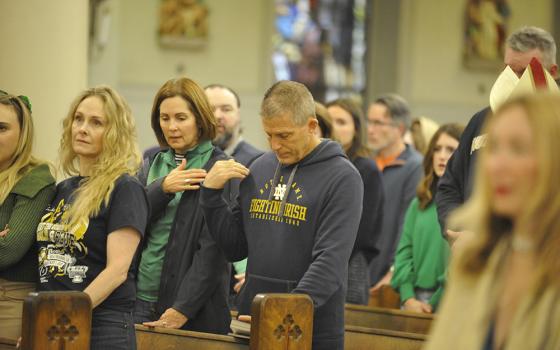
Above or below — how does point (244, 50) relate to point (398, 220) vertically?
above

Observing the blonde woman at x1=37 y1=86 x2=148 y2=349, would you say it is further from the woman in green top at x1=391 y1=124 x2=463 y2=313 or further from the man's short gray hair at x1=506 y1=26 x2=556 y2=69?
the woman in green top at x1=391 y1=124 x2=463 y2=313

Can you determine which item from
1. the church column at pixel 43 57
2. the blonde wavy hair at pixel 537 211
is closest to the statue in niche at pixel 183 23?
the church column at pixel 43 57

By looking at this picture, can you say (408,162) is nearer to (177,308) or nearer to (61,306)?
(177,308)

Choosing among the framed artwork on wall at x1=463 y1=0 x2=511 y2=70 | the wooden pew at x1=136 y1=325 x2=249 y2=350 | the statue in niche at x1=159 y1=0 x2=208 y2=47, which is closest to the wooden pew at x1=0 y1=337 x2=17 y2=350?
the wooden pew at x1=136 y1=325 x2=249 y2=350

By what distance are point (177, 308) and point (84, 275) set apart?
59cm

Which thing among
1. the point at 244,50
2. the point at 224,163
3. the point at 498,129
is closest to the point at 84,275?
the point at 224,163

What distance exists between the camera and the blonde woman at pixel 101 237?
365cm

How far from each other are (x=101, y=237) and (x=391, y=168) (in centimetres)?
346

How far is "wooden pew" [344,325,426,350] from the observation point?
441 centimetres

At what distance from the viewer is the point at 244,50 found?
44.4 feet

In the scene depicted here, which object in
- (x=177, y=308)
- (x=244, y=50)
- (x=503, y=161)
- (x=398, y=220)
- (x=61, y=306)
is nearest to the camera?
(x=503, y=161)

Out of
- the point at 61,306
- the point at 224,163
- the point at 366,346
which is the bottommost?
the point at 366,346

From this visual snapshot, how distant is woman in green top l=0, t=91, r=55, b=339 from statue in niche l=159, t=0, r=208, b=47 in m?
9.00

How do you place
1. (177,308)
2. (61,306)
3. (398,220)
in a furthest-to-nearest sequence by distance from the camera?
(398,220)
(177,308)
(61,306)
